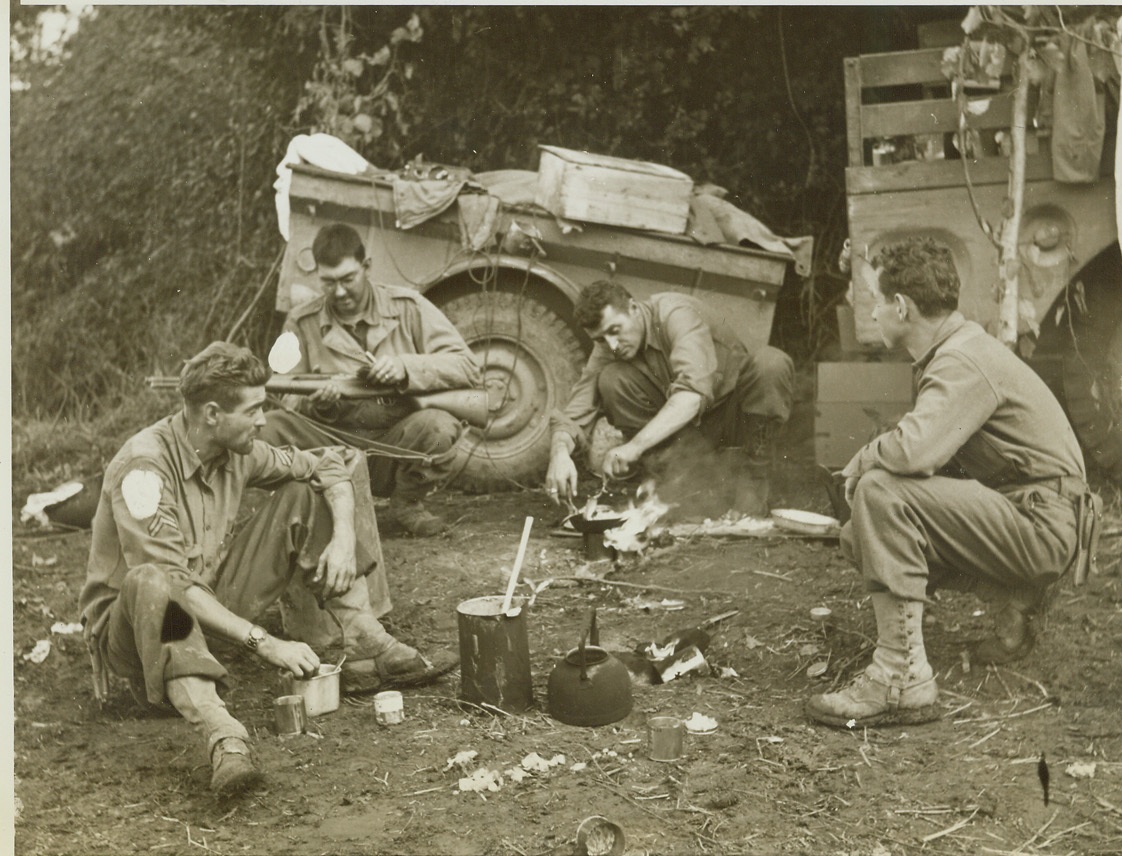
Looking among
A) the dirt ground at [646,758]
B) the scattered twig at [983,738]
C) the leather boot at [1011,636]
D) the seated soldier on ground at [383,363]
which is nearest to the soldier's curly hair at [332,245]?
the seated soldier on ground at [383,363]

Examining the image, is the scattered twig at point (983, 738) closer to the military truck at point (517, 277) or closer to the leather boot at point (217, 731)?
the military truck at point (517, 277)

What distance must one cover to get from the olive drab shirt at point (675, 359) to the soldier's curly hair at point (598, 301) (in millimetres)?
103

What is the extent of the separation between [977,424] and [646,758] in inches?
61.4

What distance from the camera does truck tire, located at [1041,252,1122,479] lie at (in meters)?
4.08

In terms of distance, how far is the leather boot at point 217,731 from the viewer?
3338 mm

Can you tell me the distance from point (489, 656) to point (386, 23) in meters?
2.60

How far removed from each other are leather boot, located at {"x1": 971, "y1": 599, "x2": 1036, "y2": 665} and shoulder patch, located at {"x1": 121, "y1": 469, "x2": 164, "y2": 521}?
2922mm

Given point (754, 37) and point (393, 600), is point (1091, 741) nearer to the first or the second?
point (393, 600)

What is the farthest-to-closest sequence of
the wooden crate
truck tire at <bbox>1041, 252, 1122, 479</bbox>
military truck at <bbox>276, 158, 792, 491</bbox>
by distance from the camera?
military truck at <bbox>276, 158, 792, 491</bbox>, the wooden crate, truck tire at <bbox>1041, 252, 1122, 479</bbox>

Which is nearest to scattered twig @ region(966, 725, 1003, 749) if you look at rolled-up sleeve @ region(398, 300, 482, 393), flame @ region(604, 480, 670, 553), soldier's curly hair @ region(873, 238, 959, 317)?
soldier's curly hair @ region(873, 238, 959, 317)

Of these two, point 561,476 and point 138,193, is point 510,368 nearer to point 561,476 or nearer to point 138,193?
point 561,476

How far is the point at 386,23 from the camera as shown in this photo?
4453 mm

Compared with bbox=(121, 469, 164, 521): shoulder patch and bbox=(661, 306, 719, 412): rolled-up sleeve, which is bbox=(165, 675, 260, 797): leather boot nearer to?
bbox=(121, 469, 164, 521): shoulder patch

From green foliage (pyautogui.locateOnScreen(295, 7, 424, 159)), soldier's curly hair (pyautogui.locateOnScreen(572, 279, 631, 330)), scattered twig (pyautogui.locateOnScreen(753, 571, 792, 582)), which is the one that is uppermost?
green foliage (pyautogui.locateOnScreen(295, 7, 424, 159))
